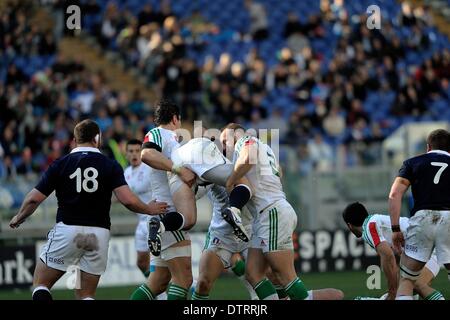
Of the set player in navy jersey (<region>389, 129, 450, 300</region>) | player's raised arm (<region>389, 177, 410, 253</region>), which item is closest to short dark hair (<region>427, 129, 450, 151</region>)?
player in navy jersey (<region>389, 129, 450, 300</region>)

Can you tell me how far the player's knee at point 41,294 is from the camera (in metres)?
10.4

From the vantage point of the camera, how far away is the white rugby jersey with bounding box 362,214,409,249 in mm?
11789

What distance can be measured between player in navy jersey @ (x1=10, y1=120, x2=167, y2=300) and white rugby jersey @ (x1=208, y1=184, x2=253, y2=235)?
1215 millimetres

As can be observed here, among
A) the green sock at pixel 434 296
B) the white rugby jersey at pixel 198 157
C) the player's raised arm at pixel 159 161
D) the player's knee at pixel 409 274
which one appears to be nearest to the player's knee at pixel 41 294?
the player's raised arm at pixel 159 161

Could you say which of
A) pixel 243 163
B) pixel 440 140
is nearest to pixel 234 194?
pixel 243 163

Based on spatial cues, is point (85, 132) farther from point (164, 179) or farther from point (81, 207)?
point (164, 179)

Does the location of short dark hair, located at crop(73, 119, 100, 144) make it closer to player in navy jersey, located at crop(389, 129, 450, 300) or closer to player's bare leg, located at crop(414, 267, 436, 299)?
player in navy jersey, located at crop(389, 129, 450, 300)

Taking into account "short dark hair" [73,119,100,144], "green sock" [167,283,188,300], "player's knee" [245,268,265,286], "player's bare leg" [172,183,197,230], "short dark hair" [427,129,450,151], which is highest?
"short dark hair" [73,119,100,144]

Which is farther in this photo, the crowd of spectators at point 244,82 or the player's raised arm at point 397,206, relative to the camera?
the crowd of spectators at point 244,82

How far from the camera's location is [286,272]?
11.1 metres

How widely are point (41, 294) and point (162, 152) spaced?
195cm

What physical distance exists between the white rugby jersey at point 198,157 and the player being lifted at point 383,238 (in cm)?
178

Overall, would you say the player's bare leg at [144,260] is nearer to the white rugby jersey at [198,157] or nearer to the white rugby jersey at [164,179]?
the white rugby jersey at [164,179]

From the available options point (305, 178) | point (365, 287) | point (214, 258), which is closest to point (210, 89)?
point (305, 178)
